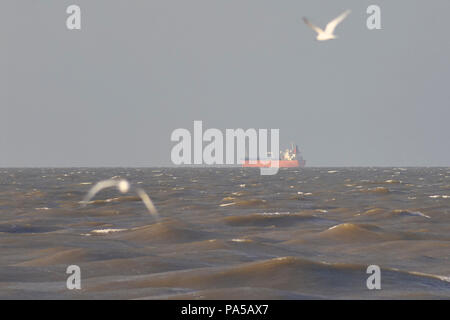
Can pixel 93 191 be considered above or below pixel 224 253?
below

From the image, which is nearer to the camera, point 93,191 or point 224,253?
point 224,253

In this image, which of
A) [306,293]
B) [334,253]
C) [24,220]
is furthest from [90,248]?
[24,220]

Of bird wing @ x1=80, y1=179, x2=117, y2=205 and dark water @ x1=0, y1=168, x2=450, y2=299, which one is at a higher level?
dark water @ x1=0, y1=168, x2=450, y2=299

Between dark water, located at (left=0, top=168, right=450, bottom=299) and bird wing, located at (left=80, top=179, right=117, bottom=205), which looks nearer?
dark water, located at (left=0, top=168, right=450, bottom=299)

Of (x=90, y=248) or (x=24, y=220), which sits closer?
(x=90, y=248)

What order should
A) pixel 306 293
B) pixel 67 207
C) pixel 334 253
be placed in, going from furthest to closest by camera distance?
pixel 67 207 < pixel 334 253 < pixel 306 293

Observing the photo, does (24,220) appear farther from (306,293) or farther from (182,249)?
(306,293)

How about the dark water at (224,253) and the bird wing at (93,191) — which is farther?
the bird wing at (93,191)

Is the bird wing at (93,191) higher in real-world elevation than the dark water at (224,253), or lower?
lower

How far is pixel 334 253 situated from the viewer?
14.0 m
